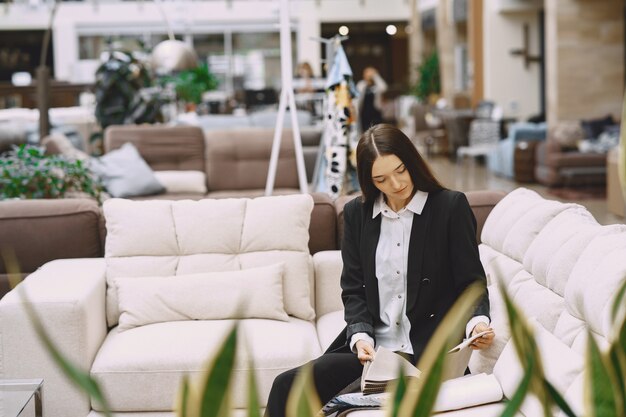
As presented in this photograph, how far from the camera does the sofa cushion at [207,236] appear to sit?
4.20m

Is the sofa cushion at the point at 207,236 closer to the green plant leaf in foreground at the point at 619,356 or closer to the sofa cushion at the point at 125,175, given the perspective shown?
the green plant leaf in foreground at the point at 619,356

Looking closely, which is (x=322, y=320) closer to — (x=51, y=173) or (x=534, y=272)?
(x=534, y=272)

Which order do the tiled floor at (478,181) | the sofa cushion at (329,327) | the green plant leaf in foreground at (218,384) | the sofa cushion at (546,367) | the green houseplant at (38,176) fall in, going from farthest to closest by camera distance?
the tiled floor at (478,181) → the green houseplant at (38,176) → the sofa cushion at (329,327) → the sofa cushion at (546,367) → the green plant leaf in foreground at (218,384)

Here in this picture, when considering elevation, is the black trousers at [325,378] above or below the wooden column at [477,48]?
below

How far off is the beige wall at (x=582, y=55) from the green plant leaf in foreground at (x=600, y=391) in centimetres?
1429

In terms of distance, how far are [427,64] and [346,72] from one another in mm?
17686

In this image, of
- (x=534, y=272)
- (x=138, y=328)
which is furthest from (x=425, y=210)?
(x=138, y=328)

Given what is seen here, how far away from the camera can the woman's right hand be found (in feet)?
9.67

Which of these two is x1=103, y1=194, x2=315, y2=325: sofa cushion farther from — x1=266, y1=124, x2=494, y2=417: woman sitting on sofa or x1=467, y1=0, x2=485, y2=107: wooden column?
x1=467, y1=0, x2=485, y2=107: wooden column

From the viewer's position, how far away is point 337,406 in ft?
9.25

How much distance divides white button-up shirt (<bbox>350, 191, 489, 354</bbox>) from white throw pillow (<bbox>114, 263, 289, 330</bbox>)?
942 mm

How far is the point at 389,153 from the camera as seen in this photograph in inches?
120

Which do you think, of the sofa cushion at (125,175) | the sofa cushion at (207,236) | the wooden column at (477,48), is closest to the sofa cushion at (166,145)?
the sofa cushion at (125,175)

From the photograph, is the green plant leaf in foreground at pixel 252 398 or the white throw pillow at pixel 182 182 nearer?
the green plant leaf in foreground at pixel 252 398
